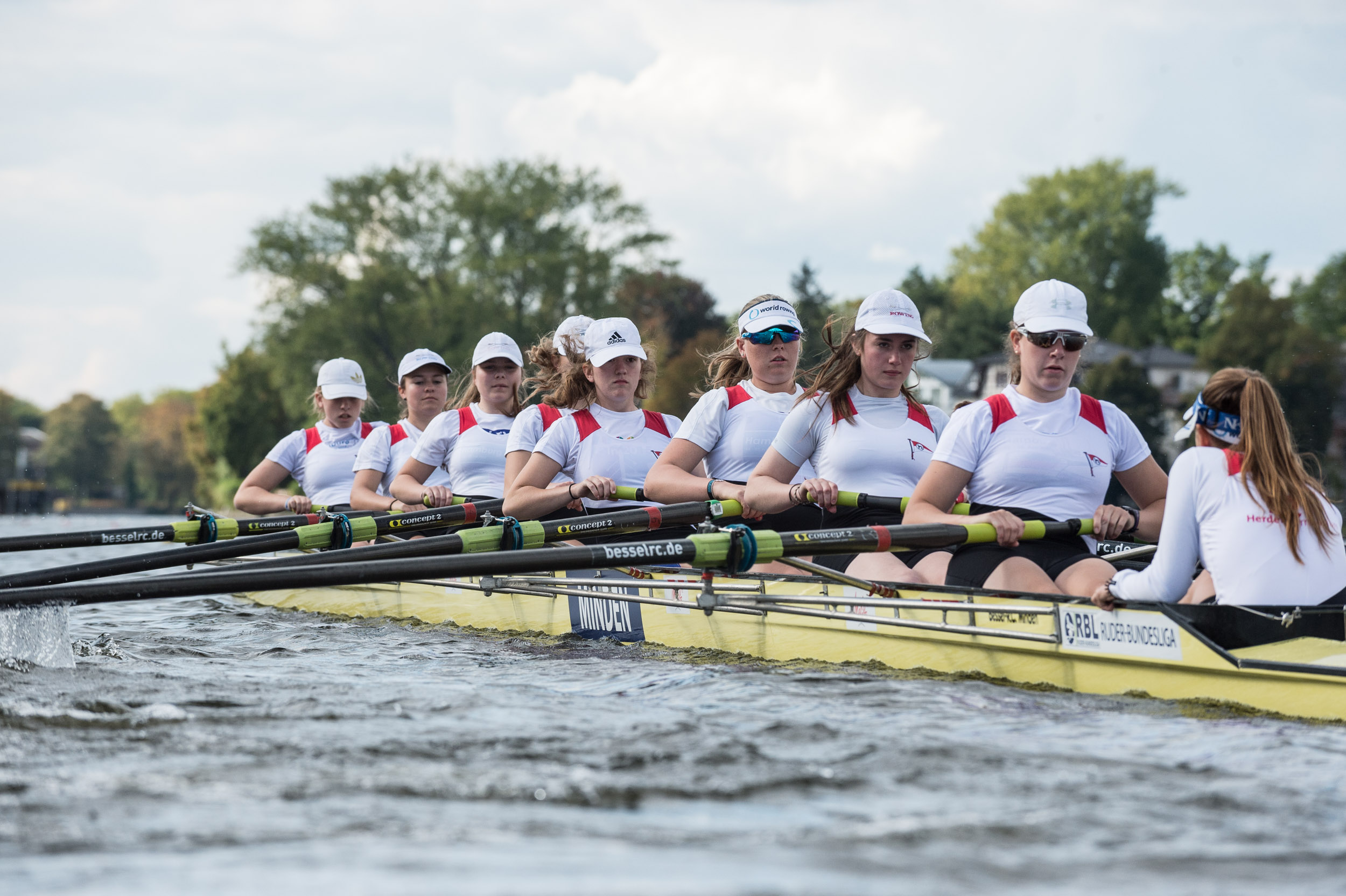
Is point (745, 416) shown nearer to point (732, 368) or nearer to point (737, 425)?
point (737, 425)

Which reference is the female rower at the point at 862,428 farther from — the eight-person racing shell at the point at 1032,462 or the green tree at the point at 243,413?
the green tree at the point at 243,413

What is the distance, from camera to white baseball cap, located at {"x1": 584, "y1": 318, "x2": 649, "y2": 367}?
313 inches

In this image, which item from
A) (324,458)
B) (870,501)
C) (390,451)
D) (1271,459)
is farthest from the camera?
(324,458)

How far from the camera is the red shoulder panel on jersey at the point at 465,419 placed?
32.4 feet

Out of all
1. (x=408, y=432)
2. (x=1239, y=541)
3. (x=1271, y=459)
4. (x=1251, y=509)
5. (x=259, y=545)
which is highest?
(x=408, y=432)

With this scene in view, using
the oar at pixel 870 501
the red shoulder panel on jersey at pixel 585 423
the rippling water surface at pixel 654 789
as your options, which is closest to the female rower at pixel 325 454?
the red shoulder panel on jersey at pixel 585 423

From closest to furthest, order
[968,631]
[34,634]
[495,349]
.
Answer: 1. [968,631]
2. [34,634]
3. [495,349]

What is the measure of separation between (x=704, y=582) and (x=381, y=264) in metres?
39.4

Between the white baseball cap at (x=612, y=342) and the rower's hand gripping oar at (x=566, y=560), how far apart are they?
8.47 feet

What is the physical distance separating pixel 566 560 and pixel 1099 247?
64.9m

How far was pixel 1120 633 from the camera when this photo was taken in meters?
4.88

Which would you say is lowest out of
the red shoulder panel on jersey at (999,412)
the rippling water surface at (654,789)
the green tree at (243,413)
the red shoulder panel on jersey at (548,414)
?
the rippling water surface at (654,789)

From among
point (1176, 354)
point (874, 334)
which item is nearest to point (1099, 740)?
point (874, 334)

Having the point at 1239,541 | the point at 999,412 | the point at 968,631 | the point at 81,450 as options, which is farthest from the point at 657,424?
the point at 81,450
